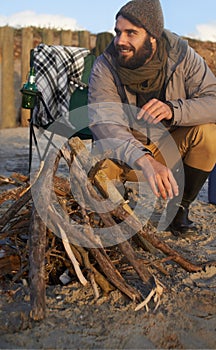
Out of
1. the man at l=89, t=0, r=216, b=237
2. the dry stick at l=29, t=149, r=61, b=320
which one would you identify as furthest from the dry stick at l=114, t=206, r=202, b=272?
the man at l=89, t=0, r=216, b=237

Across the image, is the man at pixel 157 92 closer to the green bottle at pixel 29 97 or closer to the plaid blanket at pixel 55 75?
A: the green bottle at pixel 29 97

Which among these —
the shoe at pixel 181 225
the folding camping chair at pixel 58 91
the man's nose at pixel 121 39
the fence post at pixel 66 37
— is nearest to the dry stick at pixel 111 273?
the shoe at pixel 181 225

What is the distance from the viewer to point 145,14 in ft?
9.61

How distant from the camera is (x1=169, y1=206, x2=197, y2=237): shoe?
3.13 meters

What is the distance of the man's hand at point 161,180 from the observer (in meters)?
2.40

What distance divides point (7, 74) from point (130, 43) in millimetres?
6043

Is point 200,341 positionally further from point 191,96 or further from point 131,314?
point 191,96

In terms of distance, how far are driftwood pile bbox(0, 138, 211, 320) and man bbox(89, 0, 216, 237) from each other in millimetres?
482

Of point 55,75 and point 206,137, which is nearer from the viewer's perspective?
point 206,137

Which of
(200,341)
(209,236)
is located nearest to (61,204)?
(200,341)

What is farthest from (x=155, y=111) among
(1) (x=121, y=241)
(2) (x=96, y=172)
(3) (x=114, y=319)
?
(3) (x=114, y=319)

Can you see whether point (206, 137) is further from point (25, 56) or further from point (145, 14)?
point (25, 56)

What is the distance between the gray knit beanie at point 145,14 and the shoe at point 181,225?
1.04 metres

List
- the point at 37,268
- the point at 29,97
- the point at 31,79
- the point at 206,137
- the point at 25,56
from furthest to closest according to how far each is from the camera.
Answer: the point at 25,56 → the point at 31,79 → the point at 29,97 → the point at 206,137 → the point at 37,268
